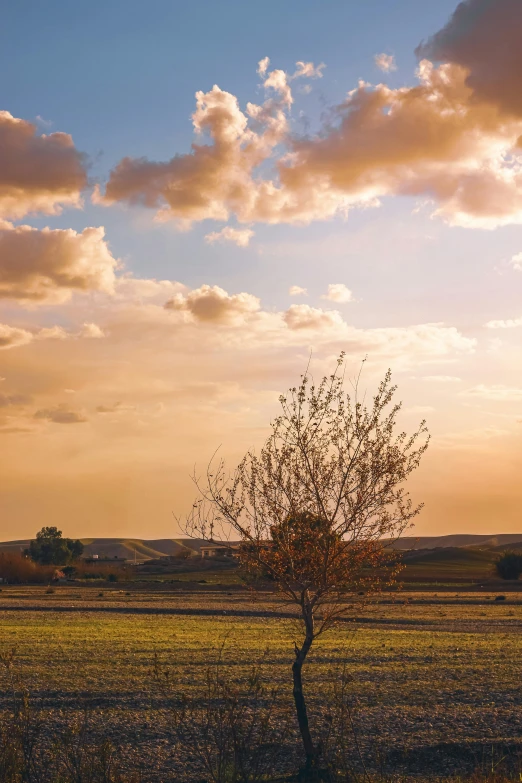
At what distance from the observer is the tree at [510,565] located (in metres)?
95.6

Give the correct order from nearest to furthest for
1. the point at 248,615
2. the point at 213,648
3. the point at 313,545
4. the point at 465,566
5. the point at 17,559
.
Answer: the point at 313,545 → the point at 213,648 → the point at 248,615 → the point at 17,559 → the point at 465,566

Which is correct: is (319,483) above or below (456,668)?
above

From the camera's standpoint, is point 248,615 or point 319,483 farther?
point 248,615

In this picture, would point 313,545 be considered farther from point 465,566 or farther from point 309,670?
point 465,566

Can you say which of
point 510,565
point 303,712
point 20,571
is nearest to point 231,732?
point 303,712

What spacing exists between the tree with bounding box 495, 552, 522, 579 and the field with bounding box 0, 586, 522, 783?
45.5 m

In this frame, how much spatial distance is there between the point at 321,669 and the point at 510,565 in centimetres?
7793

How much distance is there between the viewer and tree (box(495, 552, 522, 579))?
95625mm

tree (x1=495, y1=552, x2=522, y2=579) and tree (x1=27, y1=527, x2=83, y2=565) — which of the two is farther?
tree (x1=27, y1=527, x2=83, y2=565)

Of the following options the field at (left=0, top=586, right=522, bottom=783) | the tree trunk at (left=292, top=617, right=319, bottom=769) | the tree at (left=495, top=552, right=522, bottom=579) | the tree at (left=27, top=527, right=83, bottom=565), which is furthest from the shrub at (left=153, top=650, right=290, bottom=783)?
the tree at (left=27, top=527, right=83, bottom=565)

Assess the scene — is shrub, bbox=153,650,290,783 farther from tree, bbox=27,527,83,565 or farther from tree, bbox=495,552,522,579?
tree, bbox=27,527,83,565

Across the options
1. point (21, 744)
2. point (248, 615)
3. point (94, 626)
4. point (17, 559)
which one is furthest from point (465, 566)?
point (21, 744)

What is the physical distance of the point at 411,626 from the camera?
143 ft

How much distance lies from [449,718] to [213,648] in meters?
13.5
